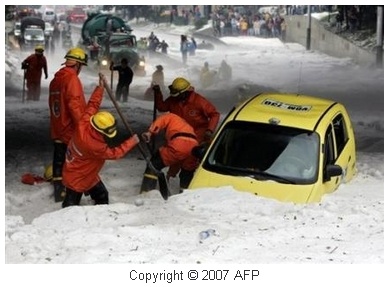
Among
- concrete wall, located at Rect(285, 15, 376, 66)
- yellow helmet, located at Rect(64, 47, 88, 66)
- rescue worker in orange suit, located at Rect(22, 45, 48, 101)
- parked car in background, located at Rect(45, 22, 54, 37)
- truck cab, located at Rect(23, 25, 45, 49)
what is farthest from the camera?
parked car in background, located at Rect(45, 22, 54, 37)

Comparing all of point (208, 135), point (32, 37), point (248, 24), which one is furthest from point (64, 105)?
point (248, 24)

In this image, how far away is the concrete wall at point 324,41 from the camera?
31.8 meters

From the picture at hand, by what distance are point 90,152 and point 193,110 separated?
2370mm

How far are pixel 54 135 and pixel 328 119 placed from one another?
3476 mm

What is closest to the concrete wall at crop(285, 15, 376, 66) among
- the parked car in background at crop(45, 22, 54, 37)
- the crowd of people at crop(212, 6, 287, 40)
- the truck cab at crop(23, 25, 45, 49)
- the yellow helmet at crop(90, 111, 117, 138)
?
the crowd of people at crop(212, 6, 287, 40)

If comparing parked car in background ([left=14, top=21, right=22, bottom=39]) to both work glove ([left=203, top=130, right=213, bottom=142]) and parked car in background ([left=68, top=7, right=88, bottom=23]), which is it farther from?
work glove ([left=203, top=130, right=213, bottom=142])

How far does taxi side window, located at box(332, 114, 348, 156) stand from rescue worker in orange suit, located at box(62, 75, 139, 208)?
2723 mm

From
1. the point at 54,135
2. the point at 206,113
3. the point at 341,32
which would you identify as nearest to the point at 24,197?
the point at 54,135

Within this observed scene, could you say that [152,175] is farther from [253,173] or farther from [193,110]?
[253,173]

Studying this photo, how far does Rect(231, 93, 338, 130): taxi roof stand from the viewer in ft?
29.8

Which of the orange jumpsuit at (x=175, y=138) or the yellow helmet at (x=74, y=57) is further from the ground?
the yellow helmet at (x=74, y=57)

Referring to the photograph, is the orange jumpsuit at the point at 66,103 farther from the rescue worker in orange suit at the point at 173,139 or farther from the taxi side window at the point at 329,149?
the taxi side window at the point at 329,149

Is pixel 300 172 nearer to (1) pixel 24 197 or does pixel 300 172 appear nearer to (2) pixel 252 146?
(2) pixel 252 146

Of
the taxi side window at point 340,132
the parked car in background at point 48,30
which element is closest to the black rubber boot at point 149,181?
the taxi side window at point 340,132
